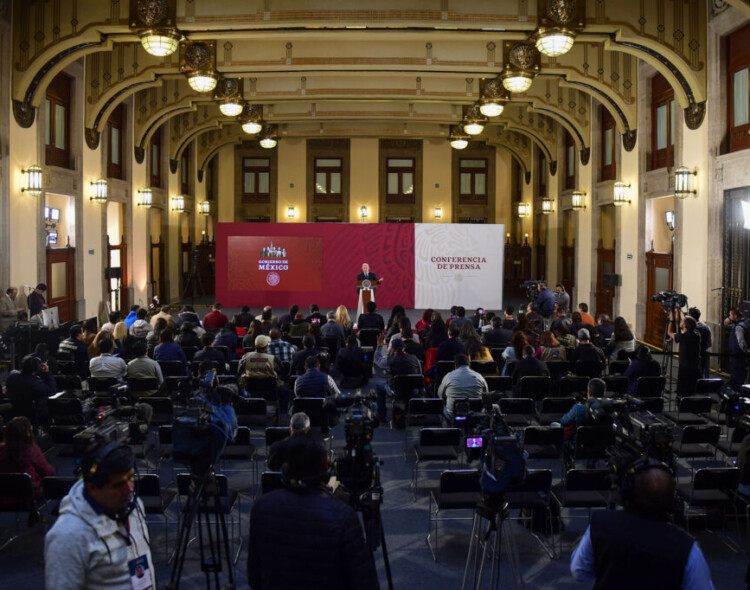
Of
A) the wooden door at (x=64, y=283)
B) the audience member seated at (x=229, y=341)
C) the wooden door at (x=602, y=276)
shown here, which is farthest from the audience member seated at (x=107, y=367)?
the wooden door at (x=602, y=276)

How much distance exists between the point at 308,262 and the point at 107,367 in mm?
12162

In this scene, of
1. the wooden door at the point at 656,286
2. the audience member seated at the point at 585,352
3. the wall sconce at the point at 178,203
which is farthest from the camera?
the wall sconce at the point at 178,203

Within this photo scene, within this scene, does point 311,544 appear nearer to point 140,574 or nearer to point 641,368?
point 140,574

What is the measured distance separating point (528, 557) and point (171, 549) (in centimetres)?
271

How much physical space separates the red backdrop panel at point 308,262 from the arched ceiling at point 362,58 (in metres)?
3.74

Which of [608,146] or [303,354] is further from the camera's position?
[608,146]

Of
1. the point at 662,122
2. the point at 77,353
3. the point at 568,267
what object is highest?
the point at 662,122

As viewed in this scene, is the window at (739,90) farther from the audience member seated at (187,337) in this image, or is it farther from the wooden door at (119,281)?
the wooden door at (119,281)

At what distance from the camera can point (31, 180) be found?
12.6 metres

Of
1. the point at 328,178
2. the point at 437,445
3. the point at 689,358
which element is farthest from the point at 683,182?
the point at 328,178

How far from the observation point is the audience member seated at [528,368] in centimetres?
816

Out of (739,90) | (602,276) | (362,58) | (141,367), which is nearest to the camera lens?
(141,367)

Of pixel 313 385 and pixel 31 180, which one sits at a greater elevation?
pixel 31 180

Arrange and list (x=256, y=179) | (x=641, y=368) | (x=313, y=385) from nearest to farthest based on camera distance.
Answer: (x=313, y=385)
(x=641, y=368)
(x=256, y=179)
